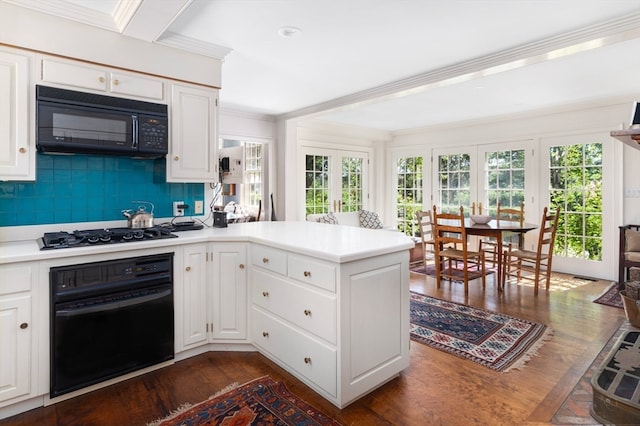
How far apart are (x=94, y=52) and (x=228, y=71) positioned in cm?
132

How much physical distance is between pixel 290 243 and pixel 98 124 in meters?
1.58

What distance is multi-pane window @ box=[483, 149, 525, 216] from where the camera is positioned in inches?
217

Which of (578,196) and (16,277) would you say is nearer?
(16,277)

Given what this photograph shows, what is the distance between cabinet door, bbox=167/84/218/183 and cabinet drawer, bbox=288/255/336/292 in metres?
1.29

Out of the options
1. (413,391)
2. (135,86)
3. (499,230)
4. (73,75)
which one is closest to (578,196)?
(499,230)

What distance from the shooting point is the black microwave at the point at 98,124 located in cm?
223

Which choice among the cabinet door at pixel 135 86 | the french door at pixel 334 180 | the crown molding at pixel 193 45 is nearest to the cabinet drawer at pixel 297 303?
the cabinet door at pixel 135 86

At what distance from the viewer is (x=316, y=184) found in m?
6.23

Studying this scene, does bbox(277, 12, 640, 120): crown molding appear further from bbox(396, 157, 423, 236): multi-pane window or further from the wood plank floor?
bbox(396, 157, 423, 236): multi-pane window

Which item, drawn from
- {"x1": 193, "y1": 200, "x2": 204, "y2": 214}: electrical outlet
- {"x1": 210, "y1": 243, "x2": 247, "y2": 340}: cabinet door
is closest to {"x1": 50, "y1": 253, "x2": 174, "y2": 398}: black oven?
{"x1": 210, "y1": 243, "x2": 247, "y2": 340}: cabinet door

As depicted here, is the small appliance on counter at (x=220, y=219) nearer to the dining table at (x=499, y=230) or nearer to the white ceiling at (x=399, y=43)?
the white ceiling at (x=399, y=43)

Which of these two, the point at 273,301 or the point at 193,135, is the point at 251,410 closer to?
the point at 273,301

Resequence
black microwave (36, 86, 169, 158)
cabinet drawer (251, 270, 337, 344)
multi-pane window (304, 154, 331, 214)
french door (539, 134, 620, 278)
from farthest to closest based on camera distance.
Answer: multi-pane window (304, 154, 331, 214)
french door (539, 134, 620, 278)
black microwave (36, 86, 169, 158)
cabinet drawer (251, 270, 337, 344)

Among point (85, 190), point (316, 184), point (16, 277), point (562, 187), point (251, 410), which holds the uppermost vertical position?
point (316, 184)
